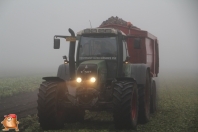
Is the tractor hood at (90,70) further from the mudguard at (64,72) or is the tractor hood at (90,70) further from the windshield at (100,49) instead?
the mudguard at (64,72)

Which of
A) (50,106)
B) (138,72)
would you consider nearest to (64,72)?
(50,106)

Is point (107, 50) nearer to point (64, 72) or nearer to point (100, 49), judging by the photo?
point (100, 49)

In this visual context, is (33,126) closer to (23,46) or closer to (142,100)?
(142,100)

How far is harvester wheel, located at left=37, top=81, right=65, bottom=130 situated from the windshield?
1.62m

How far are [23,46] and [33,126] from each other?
153 meters

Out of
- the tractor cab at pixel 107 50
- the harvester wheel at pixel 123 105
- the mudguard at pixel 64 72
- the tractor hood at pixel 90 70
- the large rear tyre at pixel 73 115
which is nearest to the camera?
the harvester wheel at pixel 123 105

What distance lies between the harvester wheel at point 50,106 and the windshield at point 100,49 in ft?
5.32

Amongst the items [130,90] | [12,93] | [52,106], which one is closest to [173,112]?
[130,90]

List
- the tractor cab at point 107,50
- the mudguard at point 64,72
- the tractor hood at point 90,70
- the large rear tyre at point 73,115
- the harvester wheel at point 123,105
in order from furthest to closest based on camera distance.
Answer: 1. the mudguard at point 64,72
2. the large rear tyre at point 73,115
3. the tractor cab at point 107,50
4. the tractor hood at point 90,70
5. the harvester wheel at point 123,105

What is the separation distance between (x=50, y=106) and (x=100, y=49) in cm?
259

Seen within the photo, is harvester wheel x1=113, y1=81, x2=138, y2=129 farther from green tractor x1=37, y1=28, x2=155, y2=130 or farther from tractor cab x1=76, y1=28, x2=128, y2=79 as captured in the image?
tractor cab x1=76, y1=28, x2=128, y2=79

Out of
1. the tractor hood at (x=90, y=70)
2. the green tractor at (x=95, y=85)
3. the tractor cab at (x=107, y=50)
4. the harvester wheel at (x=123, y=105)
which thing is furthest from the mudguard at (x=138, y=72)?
the harvester wheel at (x=123, y=105)

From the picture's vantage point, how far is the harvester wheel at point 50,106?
29.2 feet

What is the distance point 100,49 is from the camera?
33.7 feet
